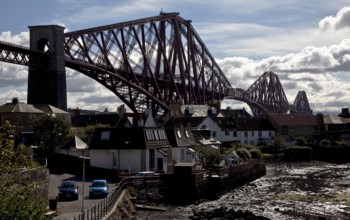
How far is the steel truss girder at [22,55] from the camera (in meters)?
79.4

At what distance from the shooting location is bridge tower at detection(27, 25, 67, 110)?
86.5m

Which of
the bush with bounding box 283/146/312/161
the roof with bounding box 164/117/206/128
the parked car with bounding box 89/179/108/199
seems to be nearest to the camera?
the parked car with bounding box 89/179/108/199

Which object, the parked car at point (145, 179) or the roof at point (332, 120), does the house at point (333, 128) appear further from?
the parked car at point (145, 179)

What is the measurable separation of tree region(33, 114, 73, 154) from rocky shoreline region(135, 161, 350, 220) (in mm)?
23440

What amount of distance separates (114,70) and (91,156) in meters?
52.6

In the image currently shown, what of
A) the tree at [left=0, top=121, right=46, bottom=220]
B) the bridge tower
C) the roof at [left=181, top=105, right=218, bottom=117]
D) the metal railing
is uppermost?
the bridge tower

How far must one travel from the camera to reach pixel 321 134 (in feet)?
456

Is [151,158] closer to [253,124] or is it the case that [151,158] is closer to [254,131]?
[254,131]

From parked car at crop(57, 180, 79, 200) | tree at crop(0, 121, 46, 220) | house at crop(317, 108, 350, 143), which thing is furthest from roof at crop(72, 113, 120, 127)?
tree at crop(0, 121, 46, 220)

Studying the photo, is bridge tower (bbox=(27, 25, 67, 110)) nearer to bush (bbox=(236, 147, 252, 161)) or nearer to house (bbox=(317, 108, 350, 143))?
bush (bbox=(236, 147, 252, 161))

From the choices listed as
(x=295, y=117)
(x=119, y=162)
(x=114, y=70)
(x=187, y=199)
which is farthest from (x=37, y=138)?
(x=295, y=117)

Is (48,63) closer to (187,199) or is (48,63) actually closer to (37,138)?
(37,138)

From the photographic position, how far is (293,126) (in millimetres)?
131375

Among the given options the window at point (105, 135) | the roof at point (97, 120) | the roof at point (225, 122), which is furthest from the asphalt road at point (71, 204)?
the roof at point (225, 122)
